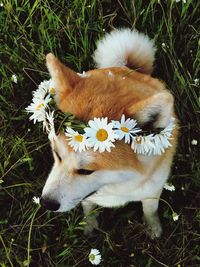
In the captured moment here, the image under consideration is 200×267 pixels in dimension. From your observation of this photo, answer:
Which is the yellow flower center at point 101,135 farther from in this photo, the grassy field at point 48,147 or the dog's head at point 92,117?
the grassy field at point 48,147

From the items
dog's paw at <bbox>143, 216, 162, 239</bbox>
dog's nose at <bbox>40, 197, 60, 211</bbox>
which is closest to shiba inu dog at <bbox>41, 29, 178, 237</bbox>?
dog's nose at <bbox>40, 197, 60, 211</bbox>

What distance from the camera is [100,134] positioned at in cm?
159

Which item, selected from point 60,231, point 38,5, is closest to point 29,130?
point 60,231

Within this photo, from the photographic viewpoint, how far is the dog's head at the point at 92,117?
165 centimetres

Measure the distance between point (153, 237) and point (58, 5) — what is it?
1507 millimetres

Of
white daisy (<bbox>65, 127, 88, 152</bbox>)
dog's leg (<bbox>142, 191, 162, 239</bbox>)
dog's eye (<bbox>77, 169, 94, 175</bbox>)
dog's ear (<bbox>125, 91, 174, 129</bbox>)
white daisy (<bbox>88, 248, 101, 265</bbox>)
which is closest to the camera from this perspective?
dog's ear (<bbox>125, 91, 174, 129</bbox>)

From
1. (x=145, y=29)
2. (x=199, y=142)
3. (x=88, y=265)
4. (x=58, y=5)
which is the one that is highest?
(x=58, y=5)

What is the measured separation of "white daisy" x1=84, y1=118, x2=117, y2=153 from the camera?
1.58m

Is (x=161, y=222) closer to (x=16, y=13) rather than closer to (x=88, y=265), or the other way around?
(x=88, y=265)

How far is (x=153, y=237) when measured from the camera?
2320mm

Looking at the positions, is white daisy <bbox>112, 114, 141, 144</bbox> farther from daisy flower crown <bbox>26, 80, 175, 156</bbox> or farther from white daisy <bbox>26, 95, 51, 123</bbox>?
white daisy <bbox>26, 95, 51, 123</bbox>

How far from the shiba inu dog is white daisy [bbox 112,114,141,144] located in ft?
0.11

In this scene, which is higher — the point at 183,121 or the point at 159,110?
the point at 159,110

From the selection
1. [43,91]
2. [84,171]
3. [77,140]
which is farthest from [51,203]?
[43,91]
